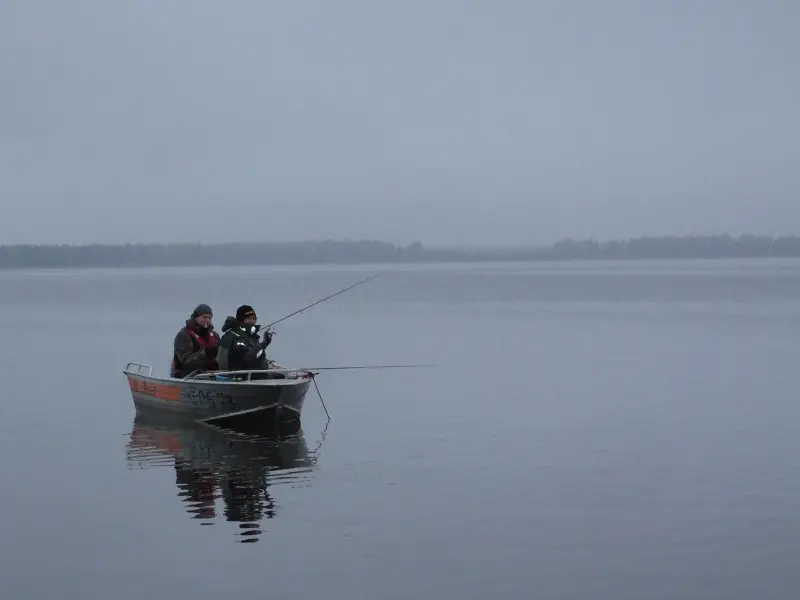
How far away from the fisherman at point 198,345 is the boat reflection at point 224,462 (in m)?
1.08

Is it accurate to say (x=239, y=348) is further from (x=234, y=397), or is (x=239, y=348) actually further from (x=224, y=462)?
(x=224, y=462)

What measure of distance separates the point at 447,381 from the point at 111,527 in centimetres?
1628

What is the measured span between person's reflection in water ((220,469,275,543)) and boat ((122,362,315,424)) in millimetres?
2572

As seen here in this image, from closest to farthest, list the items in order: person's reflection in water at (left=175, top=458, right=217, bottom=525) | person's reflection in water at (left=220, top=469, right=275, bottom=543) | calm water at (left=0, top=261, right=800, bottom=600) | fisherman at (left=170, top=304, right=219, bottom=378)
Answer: calm water at (left=0, top=261, right=800, bottom=600), person's reflection in water at (left=220, top=469, right=275, bottom=543), person's reflection in water at (left=175, top=458, right=217, bottom=525), fisherman at (left=170, top=304, right=219, bottom=378)

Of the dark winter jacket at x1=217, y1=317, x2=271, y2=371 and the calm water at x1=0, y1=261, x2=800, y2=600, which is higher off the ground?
the dark winter jacket at x1=217, y1=317, x2=271, y2=371

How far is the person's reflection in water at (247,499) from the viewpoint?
44.8 feet

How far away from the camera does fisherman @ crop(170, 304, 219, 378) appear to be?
829 inches

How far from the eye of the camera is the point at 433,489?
1565 centimetres

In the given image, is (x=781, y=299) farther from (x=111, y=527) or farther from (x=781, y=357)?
(x=111, y=527)

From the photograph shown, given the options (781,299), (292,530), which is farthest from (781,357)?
(781,299)

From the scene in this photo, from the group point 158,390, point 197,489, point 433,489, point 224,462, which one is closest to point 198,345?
point 158,390

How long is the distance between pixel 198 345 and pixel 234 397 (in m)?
1.67

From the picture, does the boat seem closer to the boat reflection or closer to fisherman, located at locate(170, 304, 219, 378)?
fisherman, located at locate(170, 304, 219, 378)

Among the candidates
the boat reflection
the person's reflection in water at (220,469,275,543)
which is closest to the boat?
the boat reflection
